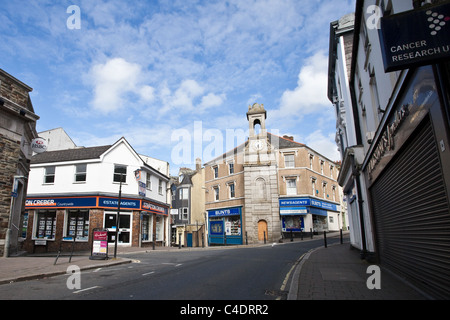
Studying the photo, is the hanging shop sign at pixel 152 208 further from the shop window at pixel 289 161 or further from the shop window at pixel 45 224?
Result: the shop window at pixel 289 161

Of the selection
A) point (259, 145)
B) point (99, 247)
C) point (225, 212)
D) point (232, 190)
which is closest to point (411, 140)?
point (99, 247)

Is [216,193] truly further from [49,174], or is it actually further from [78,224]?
[49,174]

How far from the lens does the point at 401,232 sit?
8.00 m

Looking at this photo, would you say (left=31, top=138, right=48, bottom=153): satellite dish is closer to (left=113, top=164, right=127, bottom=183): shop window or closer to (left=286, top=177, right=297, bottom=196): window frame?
(left=113, top=164, right=127, bottom=183): shop window

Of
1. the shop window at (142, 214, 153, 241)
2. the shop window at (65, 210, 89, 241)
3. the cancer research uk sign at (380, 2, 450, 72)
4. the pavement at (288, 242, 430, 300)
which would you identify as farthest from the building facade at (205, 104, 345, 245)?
the cancer research uk sign at (380, 2, 450, 72)

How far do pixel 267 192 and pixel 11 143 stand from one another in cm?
2594

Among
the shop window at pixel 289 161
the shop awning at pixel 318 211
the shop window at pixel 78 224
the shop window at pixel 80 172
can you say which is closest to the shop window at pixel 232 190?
the shop window at pixel 289 161

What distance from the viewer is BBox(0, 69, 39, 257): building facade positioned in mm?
13016

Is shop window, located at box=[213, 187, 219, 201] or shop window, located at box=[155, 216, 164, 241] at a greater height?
shop window, located at box=[213, 187, 219, 201]

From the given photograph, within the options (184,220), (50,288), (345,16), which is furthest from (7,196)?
(184,220)

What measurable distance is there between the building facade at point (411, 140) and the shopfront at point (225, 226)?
1002 inches

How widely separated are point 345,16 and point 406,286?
15.0 m

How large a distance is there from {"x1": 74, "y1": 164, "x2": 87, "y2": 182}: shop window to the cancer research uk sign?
2476 cm

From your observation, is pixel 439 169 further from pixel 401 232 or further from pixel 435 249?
pixel 401 232
